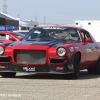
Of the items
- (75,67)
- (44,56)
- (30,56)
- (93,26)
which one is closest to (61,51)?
(44,56)

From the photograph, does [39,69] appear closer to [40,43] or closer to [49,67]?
[49,67]

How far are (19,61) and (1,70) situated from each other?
58 centimetres

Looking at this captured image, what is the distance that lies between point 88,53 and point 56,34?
1065 millimetres

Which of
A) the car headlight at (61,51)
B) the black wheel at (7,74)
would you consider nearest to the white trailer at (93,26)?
the black wheel at (7,74)

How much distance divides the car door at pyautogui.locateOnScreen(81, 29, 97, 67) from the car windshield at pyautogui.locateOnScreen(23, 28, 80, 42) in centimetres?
31

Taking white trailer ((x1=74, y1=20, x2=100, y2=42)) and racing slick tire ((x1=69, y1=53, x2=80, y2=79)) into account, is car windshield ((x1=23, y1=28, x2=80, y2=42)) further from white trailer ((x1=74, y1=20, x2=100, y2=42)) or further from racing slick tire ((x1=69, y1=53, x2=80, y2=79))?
white trailer ((x1=74, y1=20, x2=100, y2=42))

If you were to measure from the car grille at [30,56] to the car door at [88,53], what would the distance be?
1456 millimetres

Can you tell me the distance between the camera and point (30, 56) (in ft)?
35.6

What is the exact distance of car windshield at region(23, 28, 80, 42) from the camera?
467 inches

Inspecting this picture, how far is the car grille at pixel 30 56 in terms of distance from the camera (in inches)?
423

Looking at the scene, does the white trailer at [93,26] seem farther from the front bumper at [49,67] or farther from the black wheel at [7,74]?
the front bumper at [49,67]
